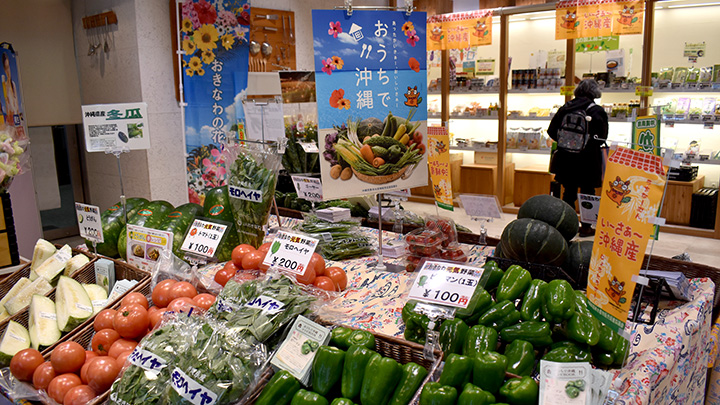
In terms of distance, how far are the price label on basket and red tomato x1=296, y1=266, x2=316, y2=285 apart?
0.46 meters

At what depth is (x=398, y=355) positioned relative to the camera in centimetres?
164

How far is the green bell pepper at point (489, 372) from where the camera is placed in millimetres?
1364

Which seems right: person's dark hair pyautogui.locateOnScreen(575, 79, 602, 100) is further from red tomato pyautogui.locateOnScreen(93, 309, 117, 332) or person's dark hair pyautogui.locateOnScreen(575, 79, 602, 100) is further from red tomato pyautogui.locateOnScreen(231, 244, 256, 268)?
red tomato pyautogui.locateOnScreen(93, 309, 117, 332)

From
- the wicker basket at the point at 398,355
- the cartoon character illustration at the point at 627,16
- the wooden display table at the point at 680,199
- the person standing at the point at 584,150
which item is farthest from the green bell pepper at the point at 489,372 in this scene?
the cartoon character illustration at the point at 627,16

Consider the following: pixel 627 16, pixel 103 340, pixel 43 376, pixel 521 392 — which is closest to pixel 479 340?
pixel 521 392

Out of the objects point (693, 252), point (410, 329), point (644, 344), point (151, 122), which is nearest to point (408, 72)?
point (410, 329)

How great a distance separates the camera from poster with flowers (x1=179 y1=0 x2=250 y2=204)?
448cm

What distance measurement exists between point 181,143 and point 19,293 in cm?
272

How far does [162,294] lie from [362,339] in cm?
84

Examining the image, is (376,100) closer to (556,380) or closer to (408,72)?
(408,72)

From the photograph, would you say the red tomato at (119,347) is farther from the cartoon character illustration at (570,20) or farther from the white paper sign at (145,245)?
the cartoon character illustration at (570,20)

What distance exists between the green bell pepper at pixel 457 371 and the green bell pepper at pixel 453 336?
A: 17 cm

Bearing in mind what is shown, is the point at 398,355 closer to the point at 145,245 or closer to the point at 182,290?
the point at 182,290

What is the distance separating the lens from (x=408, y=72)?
8.12 ft
